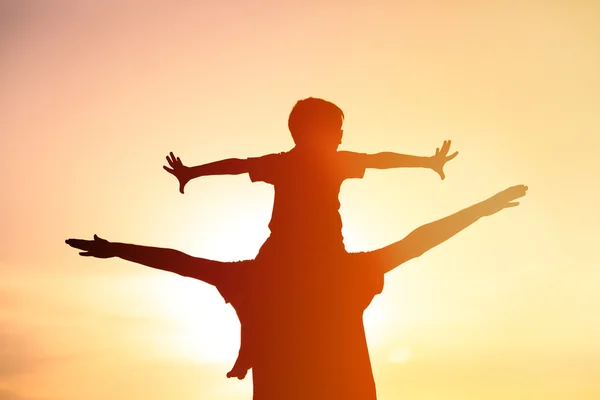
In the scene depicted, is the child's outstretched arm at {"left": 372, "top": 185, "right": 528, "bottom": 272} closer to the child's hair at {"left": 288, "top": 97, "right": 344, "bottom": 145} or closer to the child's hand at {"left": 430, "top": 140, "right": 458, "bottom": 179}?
the child's hand at {"left": 430, "top": 140, "right": 458, "bottom": 179}

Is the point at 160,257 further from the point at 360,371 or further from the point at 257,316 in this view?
Answer: the point at 360,371

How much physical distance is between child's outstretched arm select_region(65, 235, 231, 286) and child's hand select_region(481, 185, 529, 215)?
308 centimetres

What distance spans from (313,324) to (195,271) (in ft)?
4.46

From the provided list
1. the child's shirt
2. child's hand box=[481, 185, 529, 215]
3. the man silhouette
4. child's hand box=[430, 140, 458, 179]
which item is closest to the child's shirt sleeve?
the child's shirt

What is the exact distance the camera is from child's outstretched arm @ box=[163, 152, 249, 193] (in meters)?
8.39

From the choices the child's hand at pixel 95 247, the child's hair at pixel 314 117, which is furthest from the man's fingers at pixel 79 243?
the child's hair at pixel 314 117

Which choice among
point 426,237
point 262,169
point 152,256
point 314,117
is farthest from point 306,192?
point 152,256

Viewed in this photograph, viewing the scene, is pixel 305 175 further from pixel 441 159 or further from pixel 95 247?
pixel 95 247

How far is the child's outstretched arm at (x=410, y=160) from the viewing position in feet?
28.0

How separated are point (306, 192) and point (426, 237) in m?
1.39

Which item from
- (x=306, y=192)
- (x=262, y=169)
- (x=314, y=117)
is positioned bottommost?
Answer: (x=306, y=192)

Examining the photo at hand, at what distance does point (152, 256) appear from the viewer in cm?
789

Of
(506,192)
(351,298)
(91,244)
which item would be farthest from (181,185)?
(506,192)

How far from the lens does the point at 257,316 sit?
807 centimetres
